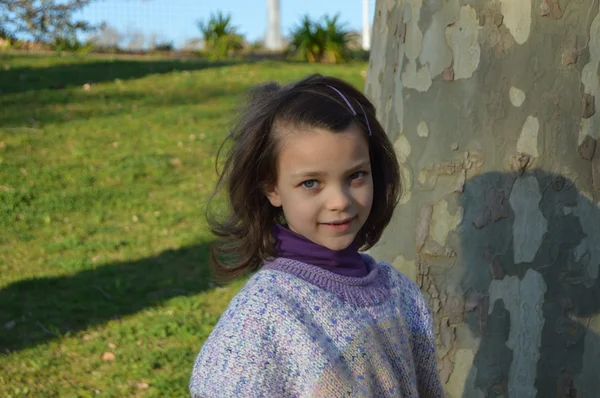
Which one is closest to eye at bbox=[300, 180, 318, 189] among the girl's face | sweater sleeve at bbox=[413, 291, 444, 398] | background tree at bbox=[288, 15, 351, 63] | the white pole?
the girl's face

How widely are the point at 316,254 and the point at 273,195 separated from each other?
216mm

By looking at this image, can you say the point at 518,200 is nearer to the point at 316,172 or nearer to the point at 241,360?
the point at 316,172

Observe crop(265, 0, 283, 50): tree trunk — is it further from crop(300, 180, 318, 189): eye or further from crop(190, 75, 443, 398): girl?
crop(300, 180, 318, 189): eye

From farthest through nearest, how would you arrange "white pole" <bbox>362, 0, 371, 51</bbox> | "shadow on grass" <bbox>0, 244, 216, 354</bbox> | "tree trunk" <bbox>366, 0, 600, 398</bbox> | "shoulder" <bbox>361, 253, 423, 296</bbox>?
"white pole" <bbox>362, 0, 371, 51</bbox>, "shadow on grass" <bbox>0, 244, 216, 354</bbox>, "tree trunk" <bbox>366, 0, 600, 398</bbox>, "shoulder" <bbox>361, 253, 423, 296</bbox>

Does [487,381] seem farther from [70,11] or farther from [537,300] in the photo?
[70,11]

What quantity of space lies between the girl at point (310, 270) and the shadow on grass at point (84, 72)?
10.3 metres

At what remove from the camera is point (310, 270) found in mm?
2400

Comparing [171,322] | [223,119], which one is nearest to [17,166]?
[223,119]

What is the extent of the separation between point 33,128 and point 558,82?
8380 mm

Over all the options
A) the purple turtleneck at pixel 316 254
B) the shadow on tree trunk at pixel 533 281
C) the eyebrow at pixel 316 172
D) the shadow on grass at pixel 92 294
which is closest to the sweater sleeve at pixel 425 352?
the purple turtleneck at pixel 316 254

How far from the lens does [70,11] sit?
604 inches

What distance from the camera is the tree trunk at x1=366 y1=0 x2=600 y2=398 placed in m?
3.42

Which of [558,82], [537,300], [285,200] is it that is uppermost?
[558,82]

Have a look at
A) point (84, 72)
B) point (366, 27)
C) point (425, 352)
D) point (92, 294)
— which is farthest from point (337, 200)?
point (366, 27)
